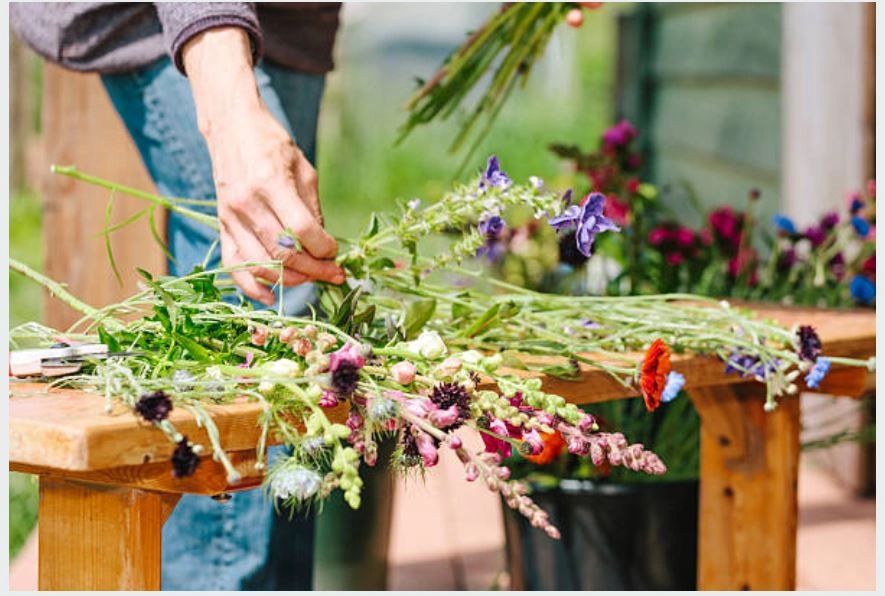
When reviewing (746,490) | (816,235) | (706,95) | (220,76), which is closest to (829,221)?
(816,235)

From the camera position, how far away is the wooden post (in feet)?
8.92

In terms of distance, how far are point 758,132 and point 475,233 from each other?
2.57 m

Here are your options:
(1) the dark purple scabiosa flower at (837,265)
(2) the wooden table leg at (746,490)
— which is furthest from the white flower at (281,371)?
(1) the dark purple scabiosa flower at (837,265)

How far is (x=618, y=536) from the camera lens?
6.64 feet

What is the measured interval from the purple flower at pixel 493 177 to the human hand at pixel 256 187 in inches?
6.1

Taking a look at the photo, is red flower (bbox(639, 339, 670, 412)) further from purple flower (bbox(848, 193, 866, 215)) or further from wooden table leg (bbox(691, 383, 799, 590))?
purple flower (bbox(848, 193, 866, 215))

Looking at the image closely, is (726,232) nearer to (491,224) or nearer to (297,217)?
(491,224)

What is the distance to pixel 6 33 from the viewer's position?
1687 mm

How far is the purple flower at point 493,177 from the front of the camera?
124cm

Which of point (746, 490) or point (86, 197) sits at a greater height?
point (86, 197)

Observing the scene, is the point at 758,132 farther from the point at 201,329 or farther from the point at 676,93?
the point at 201,329

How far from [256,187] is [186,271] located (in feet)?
1.80

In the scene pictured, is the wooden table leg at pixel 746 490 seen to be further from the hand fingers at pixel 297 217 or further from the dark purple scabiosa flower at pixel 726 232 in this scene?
the hand fingers at pixel 297 217

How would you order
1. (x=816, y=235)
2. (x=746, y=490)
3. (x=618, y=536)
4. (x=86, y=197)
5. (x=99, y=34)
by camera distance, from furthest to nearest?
(x=86, y=197)
(x=816, y=235)
(x=618, y=536)
(x=746, y=490)
(x=99, y=34)
